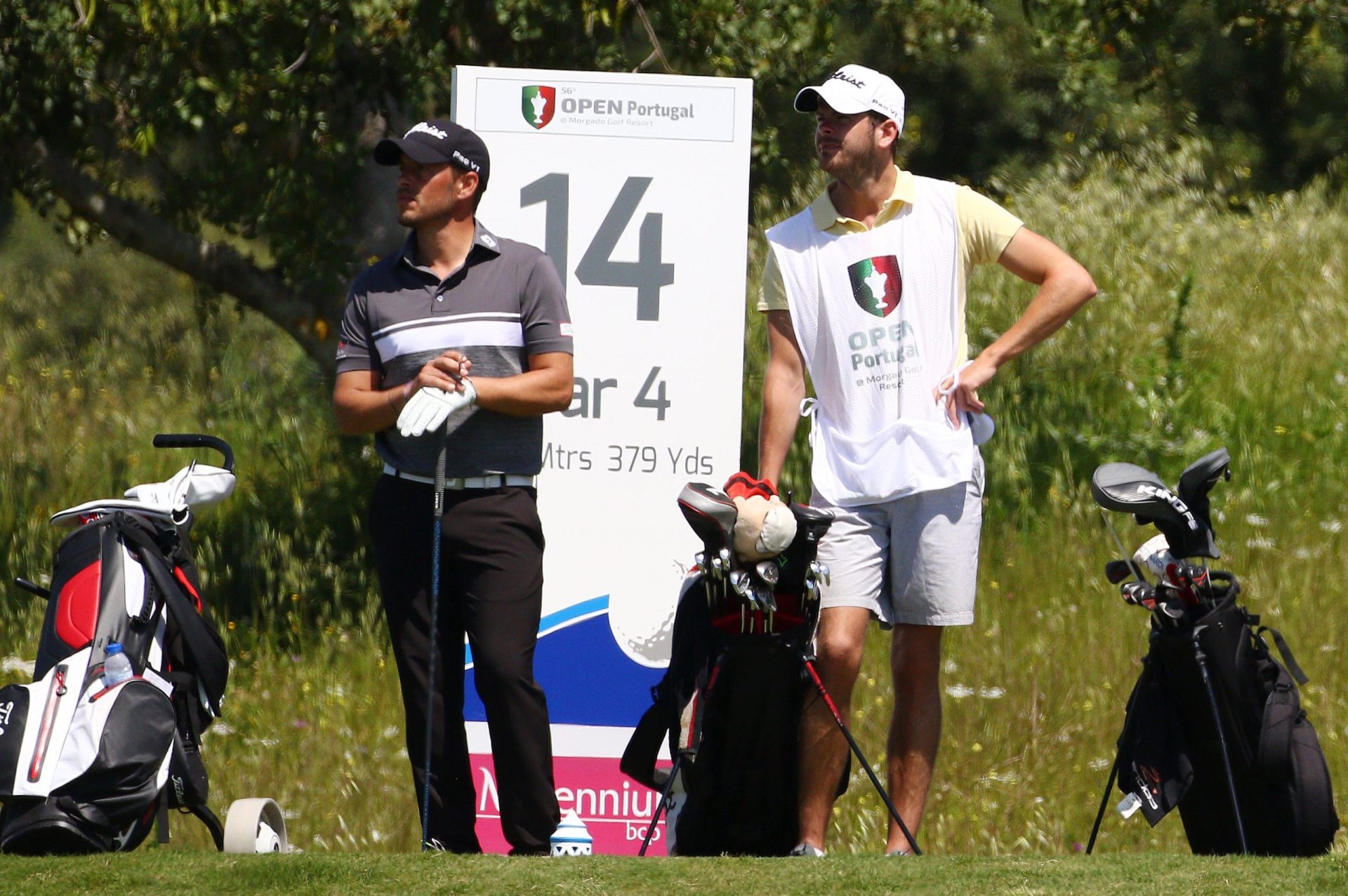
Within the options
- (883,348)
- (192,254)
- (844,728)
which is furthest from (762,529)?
(192,254)

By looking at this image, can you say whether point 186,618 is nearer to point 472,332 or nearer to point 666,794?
point 472,332

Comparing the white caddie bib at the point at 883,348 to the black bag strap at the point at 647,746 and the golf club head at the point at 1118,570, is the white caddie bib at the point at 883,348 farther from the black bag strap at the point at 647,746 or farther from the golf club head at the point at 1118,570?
the black bag strap at the point at 647,746

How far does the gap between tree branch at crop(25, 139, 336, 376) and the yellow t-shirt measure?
475 cm

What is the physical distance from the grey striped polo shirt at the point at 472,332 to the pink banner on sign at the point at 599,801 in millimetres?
1320

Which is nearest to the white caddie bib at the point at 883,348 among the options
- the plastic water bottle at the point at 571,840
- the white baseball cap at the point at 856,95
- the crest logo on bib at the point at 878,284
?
the crest logo on bib at the point at 878,284

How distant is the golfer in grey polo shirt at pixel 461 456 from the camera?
5.05 metres

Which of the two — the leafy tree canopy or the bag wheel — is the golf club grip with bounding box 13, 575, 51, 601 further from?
the leafy tree canopy

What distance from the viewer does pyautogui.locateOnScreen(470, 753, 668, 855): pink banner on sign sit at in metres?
5.99

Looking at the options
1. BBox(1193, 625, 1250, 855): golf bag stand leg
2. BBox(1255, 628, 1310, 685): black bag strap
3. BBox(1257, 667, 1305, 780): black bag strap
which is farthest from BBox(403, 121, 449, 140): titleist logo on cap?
BBox(1257, 667, 1305, 780): black bag strap

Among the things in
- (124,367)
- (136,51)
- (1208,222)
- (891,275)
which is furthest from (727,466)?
(124,367)

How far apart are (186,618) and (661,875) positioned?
59.7 inches

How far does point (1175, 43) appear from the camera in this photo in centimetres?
1623

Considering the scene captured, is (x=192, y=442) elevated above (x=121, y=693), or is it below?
above

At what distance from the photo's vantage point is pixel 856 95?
5.16 metres
